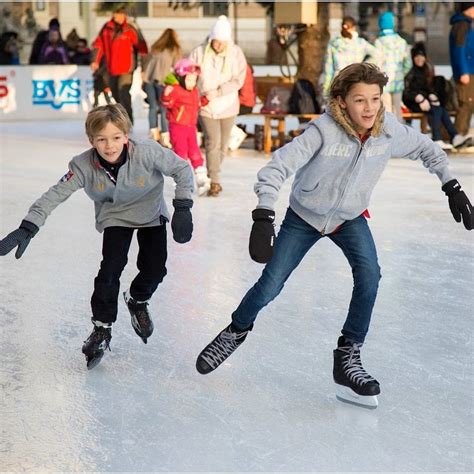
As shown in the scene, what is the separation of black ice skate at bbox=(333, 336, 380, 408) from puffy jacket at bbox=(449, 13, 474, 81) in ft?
26.4

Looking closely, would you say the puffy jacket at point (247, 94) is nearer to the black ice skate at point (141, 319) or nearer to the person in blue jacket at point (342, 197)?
the black ice skate at point (141, 319)

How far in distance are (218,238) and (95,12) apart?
11.3 meters

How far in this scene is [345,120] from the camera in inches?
132

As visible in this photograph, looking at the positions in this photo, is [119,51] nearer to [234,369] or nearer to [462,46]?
[462,46]

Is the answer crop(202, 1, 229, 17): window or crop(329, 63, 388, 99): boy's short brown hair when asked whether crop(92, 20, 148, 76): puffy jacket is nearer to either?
crop(202, 1, 229, 17): window

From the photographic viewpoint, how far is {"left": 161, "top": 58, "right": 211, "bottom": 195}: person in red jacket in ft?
25.8

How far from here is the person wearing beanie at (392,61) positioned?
439 inches


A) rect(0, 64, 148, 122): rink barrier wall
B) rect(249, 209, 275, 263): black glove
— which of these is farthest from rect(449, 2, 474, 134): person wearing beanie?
rect(249, 209, 275, 263): black glove

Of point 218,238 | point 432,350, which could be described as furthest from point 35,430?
point 218,238

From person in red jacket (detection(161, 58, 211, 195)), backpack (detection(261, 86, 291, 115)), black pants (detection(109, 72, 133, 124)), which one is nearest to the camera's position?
person in red jacket (detection(161, 58, 211, 195))

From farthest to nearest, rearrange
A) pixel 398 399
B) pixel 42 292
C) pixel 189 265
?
pixel 189 265 → pixel 42 292 → pixel 398 399

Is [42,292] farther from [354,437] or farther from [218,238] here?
[354,437]

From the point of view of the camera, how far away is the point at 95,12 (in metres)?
17.1

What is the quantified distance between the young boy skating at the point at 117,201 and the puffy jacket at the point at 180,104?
3.93 m
